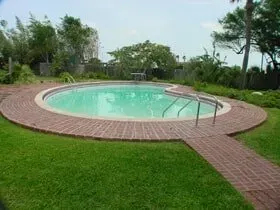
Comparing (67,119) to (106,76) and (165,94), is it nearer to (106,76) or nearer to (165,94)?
(165,94)

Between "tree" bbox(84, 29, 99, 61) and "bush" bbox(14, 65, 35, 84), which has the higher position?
"tree" bbox(84, 29, 99, 61)

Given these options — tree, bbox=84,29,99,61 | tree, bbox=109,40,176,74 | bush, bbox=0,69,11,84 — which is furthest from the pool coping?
tree, bbox=84,29,99,61

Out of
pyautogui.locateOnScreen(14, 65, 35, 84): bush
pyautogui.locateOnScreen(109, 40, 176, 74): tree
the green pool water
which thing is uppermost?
pyautogui.locateOnScreen(109, 40, 176, 74): tree

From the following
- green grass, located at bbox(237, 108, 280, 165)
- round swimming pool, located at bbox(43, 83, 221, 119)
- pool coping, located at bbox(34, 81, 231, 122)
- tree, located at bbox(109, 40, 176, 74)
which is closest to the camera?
green grass, located at bbox(237, 108, 280, 165)

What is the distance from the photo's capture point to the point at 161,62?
23.9m

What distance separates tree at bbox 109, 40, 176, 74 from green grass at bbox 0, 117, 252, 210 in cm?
1750

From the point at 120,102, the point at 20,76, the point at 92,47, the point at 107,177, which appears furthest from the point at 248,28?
the point at 107,177

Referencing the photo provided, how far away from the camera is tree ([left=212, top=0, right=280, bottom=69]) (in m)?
21.3

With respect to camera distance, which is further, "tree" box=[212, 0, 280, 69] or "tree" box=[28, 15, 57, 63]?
"tree" box=[28, 15, 57, 63]

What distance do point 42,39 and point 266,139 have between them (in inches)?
782

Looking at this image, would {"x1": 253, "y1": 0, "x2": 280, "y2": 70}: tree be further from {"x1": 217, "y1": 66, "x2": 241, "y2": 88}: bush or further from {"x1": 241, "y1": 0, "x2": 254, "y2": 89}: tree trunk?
{"x1": 217, "y1": 66, "x2": 241, "y2": 88}: bush

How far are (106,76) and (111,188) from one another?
65.4ft

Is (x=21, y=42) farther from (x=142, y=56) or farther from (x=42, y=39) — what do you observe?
(x=142, y=56)

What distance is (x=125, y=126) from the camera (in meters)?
7.57
